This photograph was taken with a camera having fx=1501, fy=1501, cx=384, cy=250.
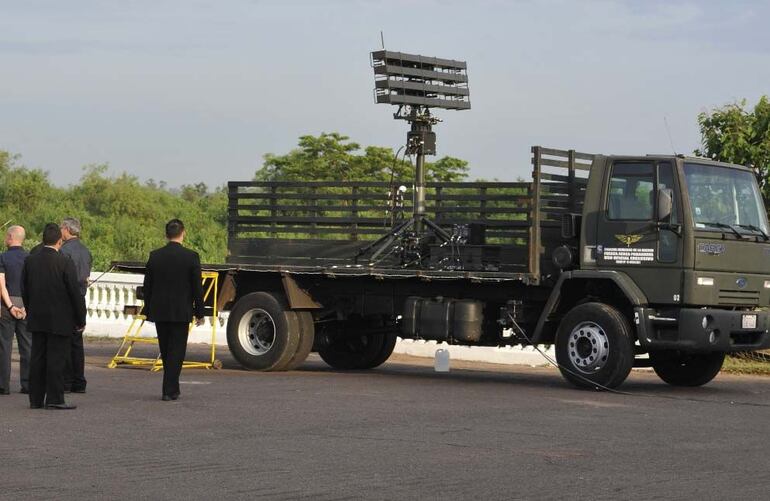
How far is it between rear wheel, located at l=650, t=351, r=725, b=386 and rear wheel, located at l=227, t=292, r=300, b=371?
4.70m

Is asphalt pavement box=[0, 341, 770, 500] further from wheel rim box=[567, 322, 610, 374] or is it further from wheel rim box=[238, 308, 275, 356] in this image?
wheel rim box=[238, 308, 275, 356]

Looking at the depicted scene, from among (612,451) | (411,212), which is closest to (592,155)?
(411,212)

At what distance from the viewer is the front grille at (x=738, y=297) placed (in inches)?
681

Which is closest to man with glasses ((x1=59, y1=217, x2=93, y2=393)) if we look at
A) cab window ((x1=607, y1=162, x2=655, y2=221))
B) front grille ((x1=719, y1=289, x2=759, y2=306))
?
cab window ((x1=607, y1=162, x2=655, y2=221))

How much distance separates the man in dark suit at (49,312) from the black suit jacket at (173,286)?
94 cm

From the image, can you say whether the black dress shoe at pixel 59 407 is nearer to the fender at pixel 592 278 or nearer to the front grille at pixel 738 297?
the fender at pixel 592 278

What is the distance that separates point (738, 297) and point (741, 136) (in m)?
5.51

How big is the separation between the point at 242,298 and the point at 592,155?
5139 millimetres

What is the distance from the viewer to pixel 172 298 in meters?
15.5

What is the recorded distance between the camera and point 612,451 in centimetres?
Result: 1185

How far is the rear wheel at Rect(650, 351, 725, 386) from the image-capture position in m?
18.5

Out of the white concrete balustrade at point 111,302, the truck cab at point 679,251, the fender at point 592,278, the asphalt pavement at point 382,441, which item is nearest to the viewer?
the asphalt pavement at point 382,441

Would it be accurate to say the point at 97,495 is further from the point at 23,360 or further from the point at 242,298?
the point at 242,298

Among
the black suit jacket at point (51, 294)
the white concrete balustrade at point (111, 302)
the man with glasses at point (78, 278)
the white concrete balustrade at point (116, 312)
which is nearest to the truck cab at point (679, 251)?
the man with glasses at point (78, 278)
